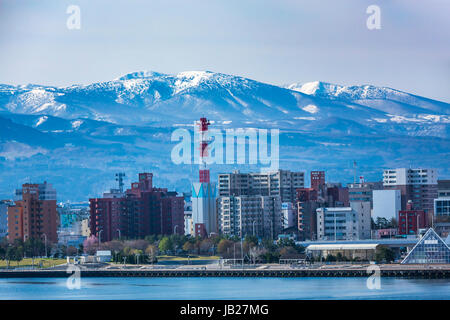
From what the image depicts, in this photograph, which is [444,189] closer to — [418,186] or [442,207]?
[418,186]

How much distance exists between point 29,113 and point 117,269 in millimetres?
57588

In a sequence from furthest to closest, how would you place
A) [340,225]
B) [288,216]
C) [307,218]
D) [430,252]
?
1. [288,216]
2. [307,218]
3. [340,225]
4. [430,252]

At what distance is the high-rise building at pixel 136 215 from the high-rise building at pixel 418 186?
6366mm

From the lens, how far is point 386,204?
24.6 meters

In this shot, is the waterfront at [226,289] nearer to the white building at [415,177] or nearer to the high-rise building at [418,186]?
the high-rise building at [418,186]

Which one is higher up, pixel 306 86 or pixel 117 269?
pixel 306 86

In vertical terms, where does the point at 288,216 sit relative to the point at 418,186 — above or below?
below

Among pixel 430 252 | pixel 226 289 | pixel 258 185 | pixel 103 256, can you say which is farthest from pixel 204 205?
pixel 226 289

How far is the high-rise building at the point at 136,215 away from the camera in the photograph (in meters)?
21.6

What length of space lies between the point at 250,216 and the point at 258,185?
13.8 feet

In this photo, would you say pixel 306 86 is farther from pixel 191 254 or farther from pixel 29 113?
pixel 191 254
